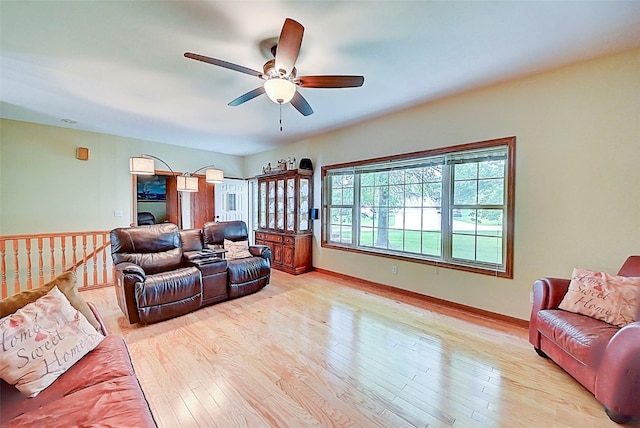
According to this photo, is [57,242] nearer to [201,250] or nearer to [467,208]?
[201,250]

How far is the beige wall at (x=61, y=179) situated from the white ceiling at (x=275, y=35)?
3.20 ft

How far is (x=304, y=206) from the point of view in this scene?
5.16m

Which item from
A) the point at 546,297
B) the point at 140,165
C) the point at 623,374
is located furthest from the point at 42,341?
the point at 546,297

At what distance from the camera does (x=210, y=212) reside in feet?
21.3

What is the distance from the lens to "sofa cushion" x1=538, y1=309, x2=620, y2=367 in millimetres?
1728

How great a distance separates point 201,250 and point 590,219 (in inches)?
181

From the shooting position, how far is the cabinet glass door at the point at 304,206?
5.07 meters

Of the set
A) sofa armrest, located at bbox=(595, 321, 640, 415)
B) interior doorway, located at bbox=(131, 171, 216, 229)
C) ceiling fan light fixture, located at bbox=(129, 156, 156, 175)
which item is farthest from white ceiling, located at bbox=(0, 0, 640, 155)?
interior doorway, located at bbox=(131, 171, 216, 229)

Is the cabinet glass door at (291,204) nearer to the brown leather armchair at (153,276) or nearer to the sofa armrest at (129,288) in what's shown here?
the brown leather armchair at (153,276)

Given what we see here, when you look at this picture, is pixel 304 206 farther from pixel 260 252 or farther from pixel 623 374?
pixel 623 374

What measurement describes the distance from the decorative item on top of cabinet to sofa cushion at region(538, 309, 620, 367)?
3.61 m

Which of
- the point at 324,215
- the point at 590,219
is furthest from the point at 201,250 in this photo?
the point at 590,219

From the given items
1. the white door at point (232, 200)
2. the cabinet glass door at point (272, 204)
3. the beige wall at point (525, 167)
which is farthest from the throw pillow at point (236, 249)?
the white door at point (232, 200)

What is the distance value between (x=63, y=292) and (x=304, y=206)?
12.5 feet
